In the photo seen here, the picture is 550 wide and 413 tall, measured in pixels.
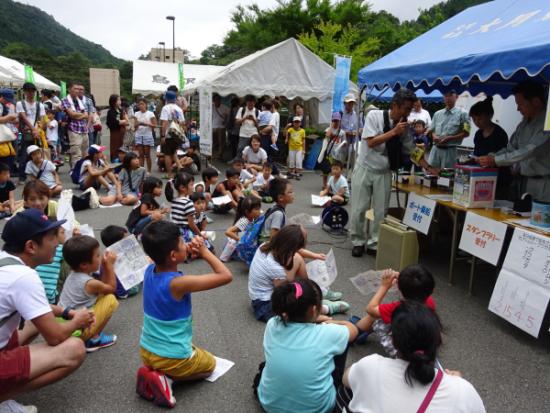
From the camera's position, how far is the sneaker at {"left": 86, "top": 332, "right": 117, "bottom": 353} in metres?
3.24

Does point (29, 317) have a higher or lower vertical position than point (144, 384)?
higher

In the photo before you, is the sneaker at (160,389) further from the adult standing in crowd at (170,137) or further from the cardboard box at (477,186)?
the adult standing in crowd at (170,137)

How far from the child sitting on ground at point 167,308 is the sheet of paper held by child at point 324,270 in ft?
4.00

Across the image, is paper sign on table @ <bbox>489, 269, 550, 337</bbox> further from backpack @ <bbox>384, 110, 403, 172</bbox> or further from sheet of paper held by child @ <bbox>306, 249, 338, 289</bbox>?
→ backpack @ <bbox>384, 110, 403, 172</bbox>

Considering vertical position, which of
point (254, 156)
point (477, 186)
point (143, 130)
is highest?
point (143, 130)

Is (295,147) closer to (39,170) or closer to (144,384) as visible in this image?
(39,170)

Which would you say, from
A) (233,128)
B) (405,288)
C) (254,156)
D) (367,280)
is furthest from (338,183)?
(233,128)

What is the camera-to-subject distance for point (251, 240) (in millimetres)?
4742

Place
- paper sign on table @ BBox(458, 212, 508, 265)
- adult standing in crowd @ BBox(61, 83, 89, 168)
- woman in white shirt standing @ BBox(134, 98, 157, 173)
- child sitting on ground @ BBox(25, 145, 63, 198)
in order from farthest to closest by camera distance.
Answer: woman in white shirt standing @ BBox(134, 98, 157, 173), adult standing in crowd @ BBox(61, 83, 89, 168), child sitting on ground @ BBox(25, 145, 63, 198), paper sign on table @ BBox(458, 212, 508, 265)

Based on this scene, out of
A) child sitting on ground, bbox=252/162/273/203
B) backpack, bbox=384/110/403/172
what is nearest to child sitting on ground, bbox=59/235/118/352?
backpack, bbox=384/110/403/172

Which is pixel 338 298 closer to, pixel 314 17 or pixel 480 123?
pixel 480 123

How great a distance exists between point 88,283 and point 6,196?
4837 mm

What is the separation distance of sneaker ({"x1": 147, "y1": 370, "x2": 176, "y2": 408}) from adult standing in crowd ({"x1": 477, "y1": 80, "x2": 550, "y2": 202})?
364 centimetres

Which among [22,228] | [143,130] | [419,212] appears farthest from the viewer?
[143,130]
